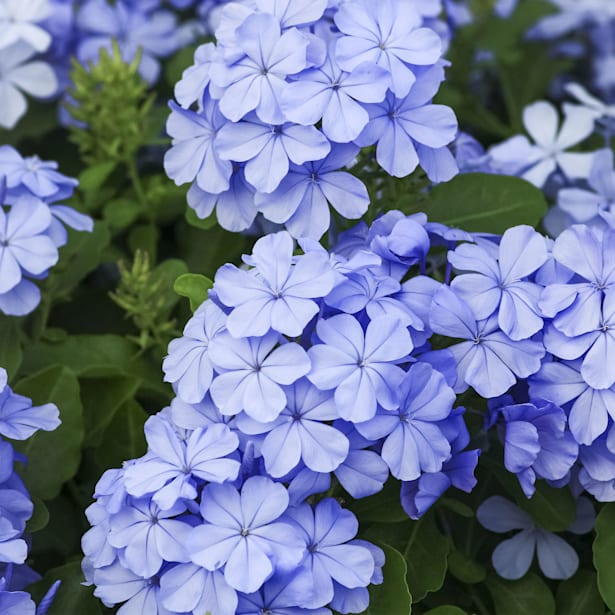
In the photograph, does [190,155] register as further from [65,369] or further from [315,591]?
[315,591]

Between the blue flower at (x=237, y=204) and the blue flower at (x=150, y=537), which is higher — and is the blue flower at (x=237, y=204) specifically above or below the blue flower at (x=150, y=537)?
above

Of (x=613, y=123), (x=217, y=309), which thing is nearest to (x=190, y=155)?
(x=217, y=309)

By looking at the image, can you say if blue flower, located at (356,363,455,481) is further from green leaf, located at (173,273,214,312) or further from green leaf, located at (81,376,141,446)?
green leaf, located at (81,376,141,446)

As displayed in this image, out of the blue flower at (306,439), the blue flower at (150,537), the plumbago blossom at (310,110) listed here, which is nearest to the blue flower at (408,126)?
the plumbago blossom at (310,110)

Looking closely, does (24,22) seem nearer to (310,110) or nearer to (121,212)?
(121,212)

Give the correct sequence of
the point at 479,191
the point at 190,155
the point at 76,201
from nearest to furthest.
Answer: the point at 190,155, the point at 479,191, the point at 76,201

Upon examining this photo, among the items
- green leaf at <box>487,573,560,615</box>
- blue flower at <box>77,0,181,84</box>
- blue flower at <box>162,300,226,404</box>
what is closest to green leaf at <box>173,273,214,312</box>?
blue flower at <box>162,300,226,404</box>

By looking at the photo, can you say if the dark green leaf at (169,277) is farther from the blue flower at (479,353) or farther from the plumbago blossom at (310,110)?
the blue flower at (479,353)
